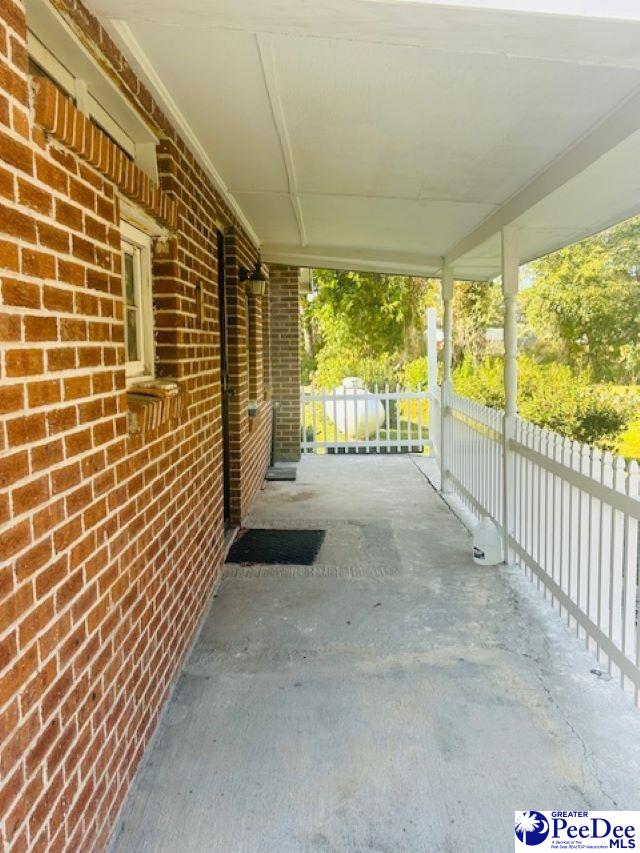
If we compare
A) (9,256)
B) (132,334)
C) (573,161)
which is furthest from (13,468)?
(573,161)

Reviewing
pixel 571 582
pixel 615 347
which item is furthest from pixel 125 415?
pixel 615 347

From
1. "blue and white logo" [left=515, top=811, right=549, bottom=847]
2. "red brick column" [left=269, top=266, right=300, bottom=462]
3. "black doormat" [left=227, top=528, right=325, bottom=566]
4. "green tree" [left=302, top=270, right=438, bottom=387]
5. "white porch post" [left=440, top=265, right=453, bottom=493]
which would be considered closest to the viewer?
"blue and white logo" [left=515, top=811, right=549, bottom=847]

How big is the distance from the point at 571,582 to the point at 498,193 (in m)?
2.48

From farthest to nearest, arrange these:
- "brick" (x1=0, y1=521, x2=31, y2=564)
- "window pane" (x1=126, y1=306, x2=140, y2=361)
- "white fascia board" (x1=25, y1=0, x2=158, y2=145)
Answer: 1. "window pane" (x1=126, y1=306, x2=140, y2=361)
2. "white fascia board" (x1=25, y1=0, x2=158, y2=145)
3. "brick" (x1=0, y1=521, x2=31, y2=564)

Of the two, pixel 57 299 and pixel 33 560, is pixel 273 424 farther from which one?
pixel 33 560

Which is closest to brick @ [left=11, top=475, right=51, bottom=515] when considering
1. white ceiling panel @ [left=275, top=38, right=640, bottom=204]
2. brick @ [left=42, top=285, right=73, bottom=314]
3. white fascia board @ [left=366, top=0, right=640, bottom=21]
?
brick @ [left=42, top=285, right=73, bottom=314]

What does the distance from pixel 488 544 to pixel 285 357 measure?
4936 mm

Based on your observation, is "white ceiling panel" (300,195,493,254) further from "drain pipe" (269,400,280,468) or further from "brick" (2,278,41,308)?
"brick" (2,278,41,308)

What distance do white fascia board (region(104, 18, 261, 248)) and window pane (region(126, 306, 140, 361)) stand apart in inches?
35.9

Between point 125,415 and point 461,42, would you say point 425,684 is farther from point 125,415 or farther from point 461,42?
point 461,42

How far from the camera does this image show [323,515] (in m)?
5.88

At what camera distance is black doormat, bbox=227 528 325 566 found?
462cm

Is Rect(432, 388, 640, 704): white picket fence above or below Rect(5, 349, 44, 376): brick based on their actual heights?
below

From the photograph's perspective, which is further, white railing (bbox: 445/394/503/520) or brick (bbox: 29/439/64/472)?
white railing (bbox: 445/394/503/520)
